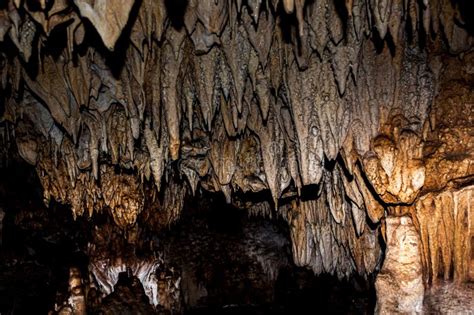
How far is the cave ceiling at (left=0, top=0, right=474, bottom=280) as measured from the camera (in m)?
4.21

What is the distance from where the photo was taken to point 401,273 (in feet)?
16.3

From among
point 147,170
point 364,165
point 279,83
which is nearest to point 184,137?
point 147,170

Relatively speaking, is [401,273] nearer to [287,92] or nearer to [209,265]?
[287,92]

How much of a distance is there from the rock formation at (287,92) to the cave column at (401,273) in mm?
149

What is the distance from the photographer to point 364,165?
201 inches

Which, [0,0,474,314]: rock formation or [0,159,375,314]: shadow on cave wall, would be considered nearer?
[0,0,474,314]: rock formation

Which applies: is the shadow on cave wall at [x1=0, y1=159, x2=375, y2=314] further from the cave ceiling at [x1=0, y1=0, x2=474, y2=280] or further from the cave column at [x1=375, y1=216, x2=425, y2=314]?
the cave column at [x1=375, y1=216, x2=425, y2=314]

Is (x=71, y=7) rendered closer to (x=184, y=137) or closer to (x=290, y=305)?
(x=184, y=137)

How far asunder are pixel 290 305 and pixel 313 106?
672 centimetres

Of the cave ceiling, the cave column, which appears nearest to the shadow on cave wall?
the cave ceiling

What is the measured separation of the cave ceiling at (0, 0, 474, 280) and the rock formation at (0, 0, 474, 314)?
14mm

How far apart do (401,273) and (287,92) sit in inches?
90.8

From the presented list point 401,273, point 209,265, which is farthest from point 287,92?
point 209,265

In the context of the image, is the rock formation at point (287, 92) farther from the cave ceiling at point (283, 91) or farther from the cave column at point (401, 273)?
the cave column at point (401, 273)
